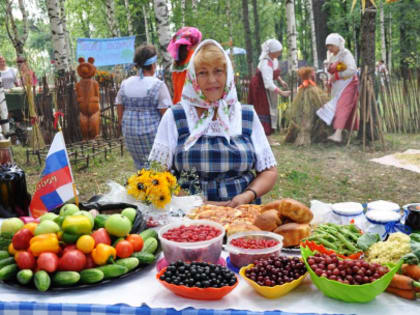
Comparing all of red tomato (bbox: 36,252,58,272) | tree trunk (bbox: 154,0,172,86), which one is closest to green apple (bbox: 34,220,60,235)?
red tomato (bbox: 36,252,58,272)

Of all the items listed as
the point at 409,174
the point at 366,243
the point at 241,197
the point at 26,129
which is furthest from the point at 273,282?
the point at 26,129

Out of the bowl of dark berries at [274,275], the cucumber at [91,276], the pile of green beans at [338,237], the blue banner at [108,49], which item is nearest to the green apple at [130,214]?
the cucumber at [91,276]

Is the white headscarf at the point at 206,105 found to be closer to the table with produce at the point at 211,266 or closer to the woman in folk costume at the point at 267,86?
the table with produce at the point at 211,266

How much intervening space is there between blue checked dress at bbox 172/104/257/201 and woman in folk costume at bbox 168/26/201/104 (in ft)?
6.78

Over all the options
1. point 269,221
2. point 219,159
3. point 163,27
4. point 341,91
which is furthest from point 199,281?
point 341,91

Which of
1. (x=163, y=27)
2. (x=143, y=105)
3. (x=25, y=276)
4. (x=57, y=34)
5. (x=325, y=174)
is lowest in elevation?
(x=325, y=174)

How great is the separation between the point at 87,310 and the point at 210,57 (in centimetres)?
164

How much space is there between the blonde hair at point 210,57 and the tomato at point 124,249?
132cm

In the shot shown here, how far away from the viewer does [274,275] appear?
1428mm

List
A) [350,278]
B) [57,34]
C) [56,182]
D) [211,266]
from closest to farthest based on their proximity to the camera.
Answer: [350,278] → [211,266] → [56,182] → [57,34]

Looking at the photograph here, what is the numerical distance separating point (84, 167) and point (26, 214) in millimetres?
5115

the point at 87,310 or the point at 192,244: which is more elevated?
the point at 192,244

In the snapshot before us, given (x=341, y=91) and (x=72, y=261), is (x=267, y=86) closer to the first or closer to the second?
(x=341, y=91)

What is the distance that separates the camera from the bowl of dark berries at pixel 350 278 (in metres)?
1.31
